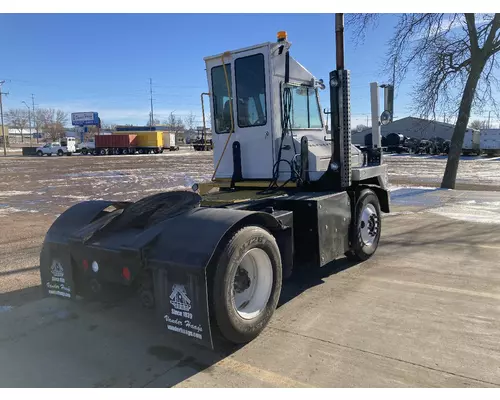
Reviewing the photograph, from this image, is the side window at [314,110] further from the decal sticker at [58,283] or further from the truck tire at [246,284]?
the decal sticker at [58,283]

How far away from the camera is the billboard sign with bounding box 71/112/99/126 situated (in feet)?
340

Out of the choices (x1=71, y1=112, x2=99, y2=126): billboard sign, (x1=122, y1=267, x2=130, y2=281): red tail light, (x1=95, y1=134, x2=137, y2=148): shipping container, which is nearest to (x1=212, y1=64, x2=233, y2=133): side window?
(x1=122, y1=267, x2=130, y2=281): red tail light

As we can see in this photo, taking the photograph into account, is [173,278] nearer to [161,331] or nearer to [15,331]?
[161,331]

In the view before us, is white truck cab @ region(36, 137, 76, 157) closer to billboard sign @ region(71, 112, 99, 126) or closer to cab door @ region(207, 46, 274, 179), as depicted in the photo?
billboard sign @ region(71, 112, 99, 126)

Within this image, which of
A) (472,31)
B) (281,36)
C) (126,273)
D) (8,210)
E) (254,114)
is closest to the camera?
(126,273)

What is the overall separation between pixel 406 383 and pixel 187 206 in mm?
2496

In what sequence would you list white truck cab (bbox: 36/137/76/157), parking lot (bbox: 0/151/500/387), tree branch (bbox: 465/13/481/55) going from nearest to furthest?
parking lot (bbox: 0/151/500/387) < tree branch (bbox: 465/13/481/55) < white truck cab (bbox: 36/137/76/157)

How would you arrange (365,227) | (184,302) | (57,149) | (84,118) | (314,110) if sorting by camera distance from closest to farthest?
(184,302), (314,110), (365,227), (57,149), (84,118)

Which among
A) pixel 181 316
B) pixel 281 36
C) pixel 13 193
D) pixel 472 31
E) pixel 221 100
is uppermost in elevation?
pixel 472 31

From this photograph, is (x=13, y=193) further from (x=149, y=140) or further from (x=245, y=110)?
(x=149, y=140)

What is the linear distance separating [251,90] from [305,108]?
919 mm

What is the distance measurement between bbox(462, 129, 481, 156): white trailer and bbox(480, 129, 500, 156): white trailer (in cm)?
40

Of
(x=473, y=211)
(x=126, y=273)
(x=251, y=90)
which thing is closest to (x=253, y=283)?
(x=126, y=273)

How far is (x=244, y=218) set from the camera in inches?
152
